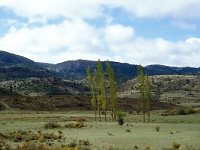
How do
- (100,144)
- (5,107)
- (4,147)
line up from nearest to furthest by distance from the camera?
(4,147)
(100,144)
(5,107)

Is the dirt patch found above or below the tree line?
below

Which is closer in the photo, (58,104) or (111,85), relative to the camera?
(111,85)

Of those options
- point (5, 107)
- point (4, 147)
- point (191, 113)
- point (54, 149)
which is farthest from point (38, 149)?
point (5, 107)

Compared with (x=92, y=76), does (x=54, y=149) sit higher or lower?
lower

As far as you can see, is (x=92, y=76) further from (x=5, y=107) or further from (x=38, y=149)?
(x=38, y=149)

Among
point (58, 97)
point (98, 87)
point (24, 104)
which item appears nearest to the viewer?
point (98, 87)

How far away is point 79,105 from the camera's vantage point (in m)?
171

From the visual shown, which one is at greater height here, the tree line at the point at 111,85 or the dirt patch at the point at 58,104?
the tree line at the point at 111,85

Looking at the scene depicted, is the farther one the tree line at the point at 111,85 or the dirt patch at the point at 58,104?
the dirt patch at the point at 58,104

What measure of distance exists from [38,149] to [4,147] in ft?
17.6

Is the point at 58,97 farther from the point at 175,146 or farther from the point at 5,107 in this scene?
the point at 175,146

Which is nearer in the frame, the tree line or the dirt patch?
the tree line

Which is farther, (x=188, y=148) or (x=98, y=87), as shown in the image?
(x=98, y=87)

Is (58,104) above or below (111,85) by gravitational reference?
below
